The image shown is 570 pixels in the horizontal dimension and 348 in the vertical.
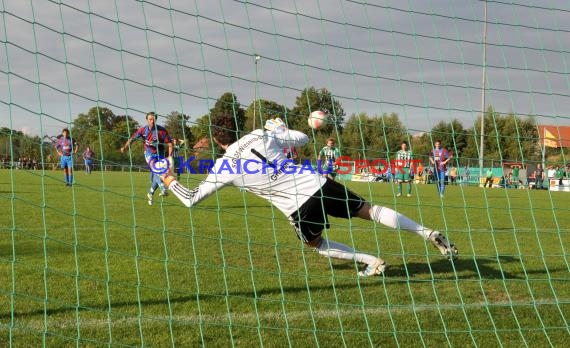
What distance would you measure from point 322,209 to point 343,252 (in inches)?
27.8

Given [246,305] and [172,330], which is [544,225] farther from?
[172,330]

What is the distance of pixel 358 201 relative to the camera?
509 centimetres

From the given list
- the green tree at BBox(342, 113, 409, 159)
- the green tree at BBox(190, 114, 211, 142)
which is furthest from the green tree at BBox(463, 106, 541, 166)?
the green tree at BBox(190, 114, 211, 142)

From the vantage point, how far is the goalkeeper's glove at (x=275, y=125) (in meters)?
4.84

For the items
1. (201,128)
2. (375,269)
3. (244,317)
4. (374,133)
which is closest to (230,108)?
(201,128)

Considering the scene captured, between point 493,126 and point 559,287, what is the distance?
1.50m

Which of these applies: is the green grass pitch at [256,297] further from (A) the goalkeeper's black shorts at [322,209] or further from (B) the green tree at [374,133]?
(B) the green tree at [374,133]

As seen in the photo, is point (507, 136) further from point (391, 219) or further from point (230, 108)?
point (230, 108)

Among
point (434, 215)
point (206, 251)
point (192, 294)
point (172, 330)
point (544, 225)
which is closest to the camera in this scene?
point (172, 330)

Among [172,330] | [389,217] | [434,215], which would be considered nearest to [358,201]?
[389,217]

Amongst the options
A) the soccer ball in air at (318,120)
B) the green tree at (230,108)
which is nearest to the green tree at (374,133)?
the soccer ball in air at (318,120)

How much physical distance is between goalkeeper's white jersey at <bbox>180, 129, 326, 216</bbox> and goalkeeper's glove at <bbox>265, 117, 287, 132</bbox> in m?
0.03

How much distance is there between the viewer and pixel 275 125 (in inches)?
191

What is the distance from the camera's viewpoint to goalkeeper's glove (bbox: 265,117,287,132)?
15.9 ft
